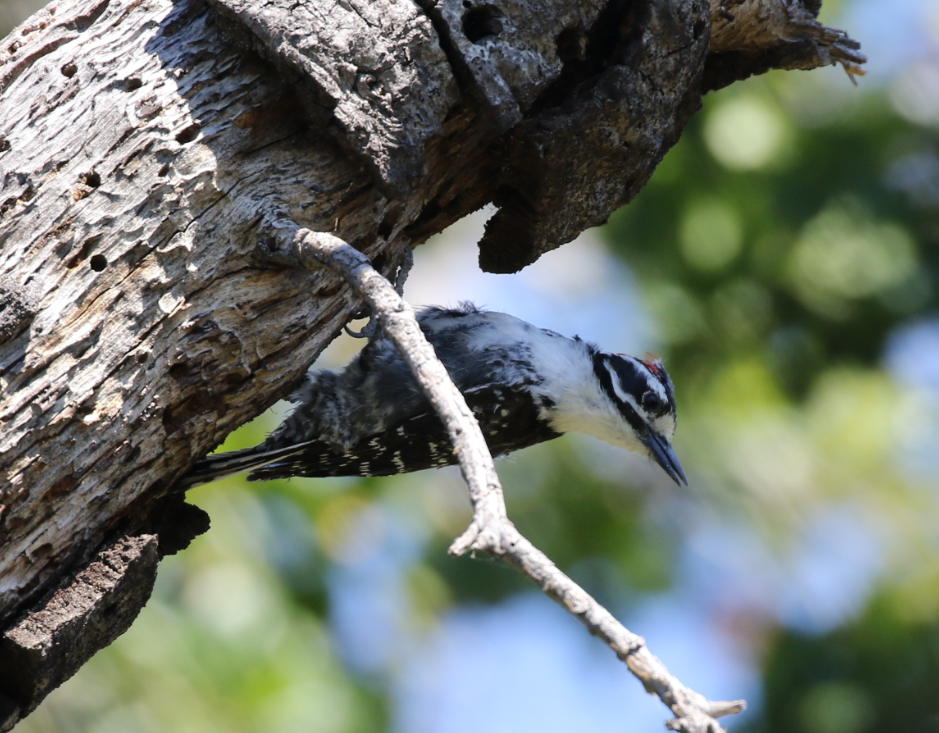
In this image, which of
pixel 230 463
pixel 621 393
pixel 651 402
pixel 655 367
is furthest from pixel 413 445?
pixel 655 367

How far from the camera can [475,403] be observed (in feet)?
12.9

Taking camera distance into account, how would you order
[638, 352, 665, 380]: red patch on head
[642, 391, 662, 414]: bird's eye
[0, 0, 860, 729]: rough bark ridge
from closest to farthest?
[0, 0, 860, 729]: rough bark ridge < [642, 391, 662, 414]: bird's eye < [638, 352, 665, 380]: red patch on head

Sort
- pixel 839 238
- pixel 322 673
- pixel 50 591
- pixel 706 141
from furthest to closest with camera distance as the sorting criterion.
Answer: pixel 706 141, pixel 839 238, pixel 322 673, pixel 50 591

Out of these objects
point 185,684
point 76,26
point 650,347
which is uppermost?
point 76,26

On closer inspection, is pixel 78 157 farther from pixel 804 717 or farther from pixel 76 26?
pixel 804 717

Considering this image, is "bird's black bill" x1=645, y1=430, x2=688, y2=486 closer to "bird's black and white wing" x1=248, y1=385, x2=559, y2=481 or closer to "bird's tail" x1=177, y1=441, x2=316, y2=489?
"bird's black and white wing" x1=248, y1=385, x2=559, y2=481

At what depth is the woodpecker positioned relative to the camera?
3.81m

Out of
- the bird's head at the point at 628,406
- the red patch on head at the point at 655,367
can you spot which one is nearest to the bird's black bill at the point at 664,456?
the bird's head at the point at 628,406

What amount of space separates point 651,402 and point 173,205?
2447 millimetres

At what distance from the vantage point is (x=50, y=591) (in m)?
2.30

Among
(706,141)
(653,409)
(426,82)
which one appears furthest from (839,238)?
(426,82)

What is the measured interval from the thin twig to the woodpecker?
188 cm

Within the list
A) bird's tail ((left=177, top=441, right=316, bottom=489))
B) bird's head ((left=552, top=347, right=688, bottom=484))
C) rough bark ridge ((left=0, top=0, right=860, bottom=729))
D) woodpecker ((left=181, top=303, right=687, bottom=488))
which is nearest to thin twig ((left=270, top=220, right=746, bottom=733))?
rough bark ridge ((left=0, top=0, right=860, bottom=729))

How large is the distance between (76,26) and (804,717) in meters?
5.18
